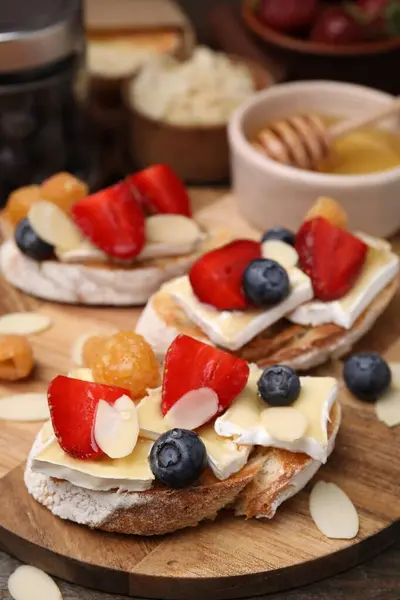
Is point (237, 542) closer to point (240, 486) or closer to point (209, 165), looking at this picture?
point (240, 486)

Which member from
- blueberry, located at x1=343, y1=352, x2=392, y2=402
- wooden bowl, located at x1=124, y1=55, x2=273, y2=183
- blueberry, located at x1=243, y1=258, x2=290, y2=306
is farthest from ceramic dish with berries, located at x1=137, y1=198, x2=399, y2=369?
wooden bowl, located at x1=124, y1=55, x2=273, y2=183

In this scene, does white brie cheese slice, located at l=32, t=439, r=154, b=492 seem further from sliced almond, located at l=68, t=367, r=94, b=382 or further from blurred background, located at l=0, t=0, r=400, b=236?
blurred background, located at l=0, t=0, r=400, b=236

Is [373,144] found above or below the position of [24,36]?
below

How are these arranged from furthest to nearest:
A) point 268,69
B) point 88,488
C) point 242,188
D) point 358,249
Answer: point 268,69
point 242,188
point 358,249
point 88,488

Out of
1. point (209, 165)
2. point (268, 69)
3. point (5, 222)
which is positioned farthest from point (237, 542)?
point (268, 69)

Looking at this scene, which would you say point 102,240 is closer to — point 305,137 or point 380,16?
point 305,137

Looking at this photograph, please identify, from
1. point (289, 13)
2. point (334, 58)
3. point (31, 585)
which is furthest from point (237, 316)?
point (289, 13)
